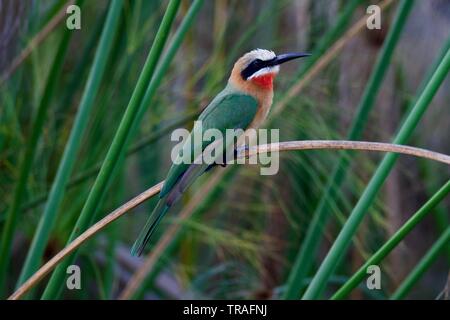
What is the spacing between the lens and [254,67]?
3.79ft

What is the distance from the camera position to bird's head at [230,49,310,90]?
114 centimetres

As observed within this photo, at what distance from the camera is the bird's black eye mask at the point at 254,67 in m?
1.14

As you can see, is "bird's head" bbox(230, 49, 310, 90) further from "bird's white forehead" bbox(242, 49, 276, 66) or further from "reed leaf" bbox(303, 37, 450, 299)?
"reed leaf" bbox(303, 37, 450, 299)

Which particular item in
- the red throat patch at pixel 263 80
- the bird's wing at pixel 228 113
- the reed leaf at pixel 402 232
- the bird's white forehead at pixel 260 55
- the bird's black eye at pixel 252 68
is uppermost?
the bird's white forehead at pixel 260 55

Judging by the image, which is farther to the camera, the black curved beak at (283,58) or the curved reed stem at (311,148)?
the black curved beak at (283,58)

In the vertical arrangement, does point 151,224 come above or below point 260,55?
below

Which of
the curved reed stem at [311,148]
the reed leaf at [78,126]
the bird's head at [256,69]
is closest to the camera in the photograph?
the curved reed stem at [311,148]

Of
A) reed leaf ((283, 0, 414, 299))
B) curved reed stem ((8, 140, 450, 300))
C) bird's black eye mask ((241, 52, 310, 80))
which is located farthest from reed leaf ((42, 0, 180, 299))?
reed leaf ((283, 0, 414, 299))

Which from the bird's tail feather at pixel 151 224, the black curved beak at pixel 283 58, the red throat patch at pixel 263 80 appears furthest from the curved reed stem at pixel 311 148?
the red throat patch at pixel 263 80

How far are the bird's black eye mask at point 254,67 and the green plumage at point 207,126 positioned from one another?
0.10 ft

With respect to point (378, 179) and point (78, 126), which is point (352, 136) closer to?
point (378, 179)

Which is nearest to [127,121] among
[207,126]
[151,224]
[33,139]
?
[151,224]

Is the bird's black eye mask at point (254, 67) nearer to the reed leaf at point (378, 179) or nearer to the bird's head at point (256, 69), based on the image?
the bird's head at point (256, 69)

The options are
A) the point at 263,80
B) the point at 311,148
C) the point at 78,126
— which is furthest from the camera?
the point at 263,80
